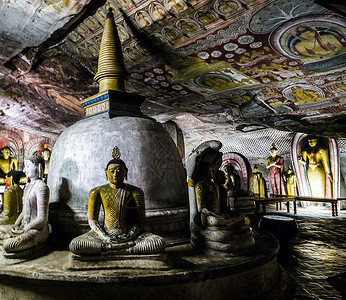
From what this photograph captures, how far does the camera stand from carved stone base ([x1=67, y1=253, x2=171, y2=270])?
242cm

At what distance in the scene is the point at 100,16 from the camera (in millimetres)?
6223

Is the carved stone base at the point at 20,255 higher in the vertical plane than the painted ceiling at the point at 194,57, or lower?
lower

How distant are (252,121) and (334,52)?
498 centimetres

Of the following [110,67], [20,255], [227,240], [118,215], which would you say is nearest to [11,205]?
[20,255]

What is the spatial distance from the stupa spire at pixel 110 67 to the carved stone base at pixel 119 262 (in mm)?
3014

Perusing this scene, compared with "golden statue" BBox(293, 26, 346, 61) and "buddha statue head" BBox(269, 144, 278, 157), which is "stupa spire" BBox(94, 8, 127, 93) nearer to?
"golden statue" BBox(293, 26, 346, 61)

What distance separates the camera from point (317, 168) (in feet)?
35.3

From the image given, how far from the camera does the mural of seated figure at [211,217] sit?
2930 millimetres

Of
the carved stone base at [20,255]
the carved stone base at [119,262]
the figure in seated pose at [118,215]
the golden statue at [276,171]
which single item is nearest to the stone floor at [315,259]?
the carved stone base at [119,262]

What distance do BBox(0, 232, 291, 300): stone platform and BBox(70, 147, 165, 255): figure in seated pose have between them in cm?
28

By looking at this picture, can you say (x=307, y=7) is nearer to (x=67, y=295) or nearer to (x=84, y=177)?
(x=84, y=177)

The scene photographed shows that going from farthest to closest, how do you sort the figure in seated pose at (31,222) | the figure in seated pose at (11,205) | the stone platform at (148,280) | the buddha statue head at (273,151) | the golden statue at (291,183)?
the buddha statue head at (273,151)
the golden statue at (291,183)
the figure in seated pose at (11,205)
the figure in seated pose at (31,222)
the stone platform at (148,280)

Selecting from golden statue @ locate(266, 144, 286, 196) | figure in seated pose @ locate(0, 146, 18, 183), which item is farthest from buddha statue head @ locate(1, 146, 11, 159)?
golden statue @ locate(266, 144, 286, 196)

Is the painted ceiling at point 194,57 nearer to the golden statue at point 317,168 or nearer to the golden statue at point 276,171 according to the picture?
the golden statue at point 317,168
